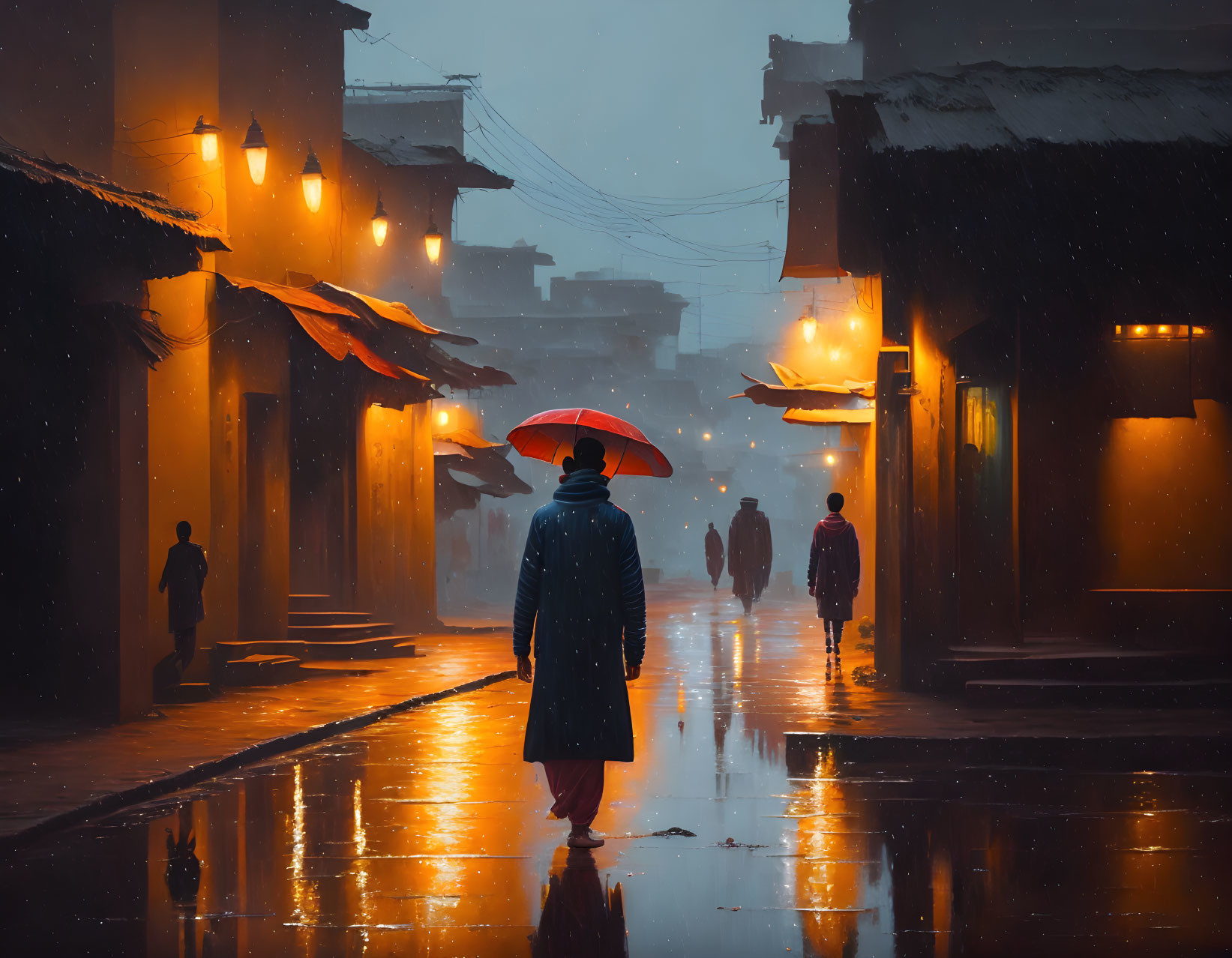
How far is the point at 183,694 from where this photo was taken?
51.0ft

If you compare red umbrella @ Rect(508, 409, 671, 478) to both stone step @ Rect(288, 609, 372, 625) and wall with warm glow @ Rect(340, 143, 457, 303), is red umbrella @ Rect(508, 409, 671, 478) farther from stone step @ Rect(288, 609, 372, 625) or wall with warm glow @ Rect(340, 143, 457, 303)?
wall with warm glow @ Rect(340, 143, 457, 303)

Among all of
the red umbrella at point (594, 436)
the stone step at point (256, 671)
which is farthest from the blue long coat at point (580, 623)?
the stone step at point (256, 671)

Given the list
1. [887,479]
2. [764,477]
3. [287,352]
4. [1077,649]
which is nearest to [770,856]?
[1077,649]

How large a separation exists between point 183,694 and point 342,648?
4816mm

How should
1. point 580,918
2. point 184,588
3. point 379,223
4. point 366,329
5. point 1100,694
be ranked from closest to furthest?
point 580,918 < point 1100,694 < point 184,588 < point 366,329 < point 379,223

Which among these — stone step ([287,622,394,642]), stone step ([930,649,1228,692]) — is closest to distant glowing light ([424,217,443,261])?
stone step ([287,622,394,642])

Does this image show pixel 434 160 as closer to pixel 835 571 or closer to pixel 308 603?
pixel 308 603

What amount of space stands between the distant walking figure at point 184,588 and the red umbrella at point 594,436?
589 centimetres

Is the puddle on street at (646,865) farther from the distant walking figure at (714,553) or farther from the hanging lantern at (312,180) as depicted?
the distant walking figure at (714,553)

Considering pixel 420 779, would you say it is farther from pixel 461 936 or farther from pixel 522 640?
pixel 461 936

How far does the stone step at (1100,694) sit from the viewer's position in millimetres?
14008

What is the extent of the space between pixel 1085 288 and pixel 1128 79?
7.31 ft

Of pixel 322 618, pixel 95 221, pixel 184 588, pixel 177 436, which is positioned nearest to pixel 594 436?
pixel 95 221

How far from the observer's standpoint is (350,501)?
22047 mm
